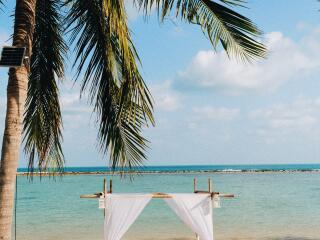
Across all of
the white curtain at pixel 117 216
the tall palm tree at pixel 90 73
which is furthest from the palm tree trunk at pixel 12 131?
the white curtain at pixel 117 216

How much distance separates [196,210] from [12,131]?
4.16 metres

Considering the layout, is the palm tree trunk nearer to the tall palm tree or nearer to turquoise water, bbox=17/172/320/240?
the tall palm tree

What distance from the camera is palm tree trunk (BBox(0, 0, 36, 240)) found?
2932 millimetres

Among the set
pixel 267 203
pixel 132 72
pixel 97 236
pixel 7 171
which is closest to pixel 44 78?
pixel 132 72

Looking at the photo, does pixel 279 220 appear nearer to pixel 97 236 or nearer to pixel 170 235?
pixel 170 235

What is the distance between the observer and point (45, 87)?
4.32 m

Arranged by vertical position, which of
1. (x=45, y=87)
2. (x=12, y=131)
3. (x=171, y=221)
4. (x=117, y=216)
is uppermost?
(x=45, y=87)

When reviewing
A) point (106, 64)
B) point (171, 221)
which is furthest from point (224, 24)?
point (171, 221)

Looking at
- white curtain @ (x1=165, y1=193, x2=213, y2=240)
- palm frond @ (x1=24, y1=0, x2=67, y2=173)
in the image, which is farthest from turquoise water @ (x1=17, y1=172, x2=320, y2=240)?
palm frond @ (x1=24, y1=0, x2=67, y2=173)

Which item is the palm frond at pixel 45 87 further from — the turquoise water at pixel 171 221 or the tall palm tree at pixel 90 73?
the turquoise water at pixel 171 221

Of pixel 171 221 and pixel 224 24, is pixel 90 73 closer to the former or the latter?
pixel 224 24

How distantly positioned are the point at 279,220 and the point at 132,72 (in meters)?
12.6

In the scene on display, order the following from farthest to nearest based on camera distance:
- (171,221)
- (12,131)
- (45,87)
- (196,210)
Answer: (171,221)
(196,210)
(45,87)
(12,131)

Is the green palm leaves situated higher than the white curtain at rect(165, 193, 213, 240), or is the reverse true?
the green palm leaves
